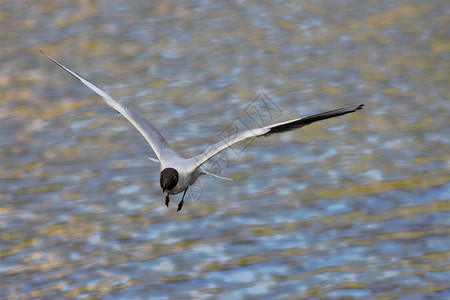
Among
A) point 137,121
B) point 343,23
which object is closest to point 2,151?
point 137,121

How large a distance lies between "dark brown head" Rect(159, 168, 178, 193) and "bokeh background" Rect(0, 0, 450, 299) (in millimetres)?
1884

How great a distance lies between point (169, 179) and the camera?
916cm

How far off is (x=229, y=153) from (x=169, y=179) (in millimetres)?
4963

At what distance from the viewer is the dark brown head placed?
30.0ft

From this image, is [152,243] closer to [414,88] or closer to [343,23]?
[414,88]

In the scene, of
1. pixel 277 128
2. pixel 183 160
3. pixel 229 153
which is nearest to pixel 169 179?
pixel 183 160

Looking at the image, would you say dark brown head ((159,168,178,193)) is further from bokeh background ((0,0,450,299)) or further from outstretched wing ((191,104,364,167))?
bokeh background ((0,0,450,299))

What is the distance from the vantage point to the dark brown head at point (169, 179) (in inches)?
360

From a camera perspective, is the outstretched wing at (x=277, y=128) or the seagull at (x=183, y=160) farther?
the seagull at (x=183, y=160)

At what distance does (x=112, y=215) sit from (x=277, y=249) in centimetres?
222

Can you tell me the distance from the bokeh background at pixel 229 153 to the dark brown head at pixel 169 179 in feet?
6.18

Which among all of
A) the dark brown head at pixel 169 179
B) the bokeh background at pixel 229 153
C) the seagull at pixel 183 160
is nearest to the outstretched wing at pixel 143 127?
the seagull at pixel 183 160

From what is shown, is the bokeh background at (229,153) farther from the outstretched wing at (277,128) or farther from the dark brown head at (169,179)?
the outstretched wing at (277,128)

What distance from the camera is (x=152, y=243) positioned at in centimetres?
1190
